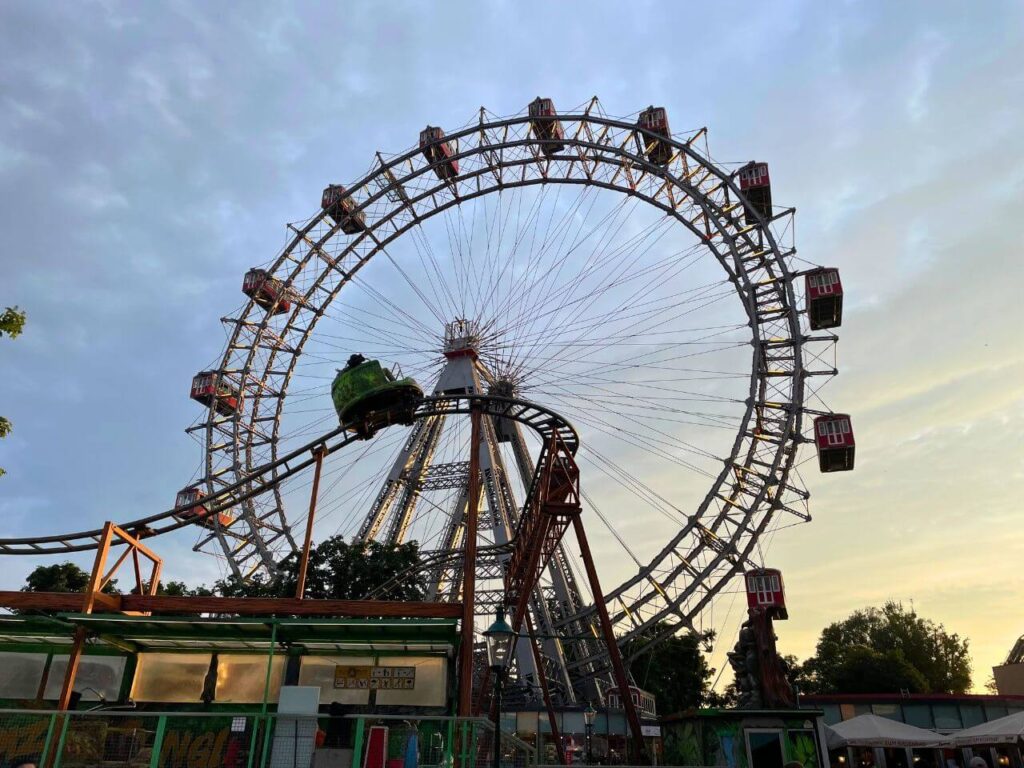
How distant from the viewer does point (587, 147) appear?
32.4m

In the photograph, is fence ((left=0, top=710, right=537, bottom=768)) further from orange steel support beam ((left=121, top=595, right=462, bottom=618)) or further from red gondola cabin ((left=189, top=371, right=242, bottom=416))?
red gondola cabin ((left=189, top=371, right=242, bottom=416))

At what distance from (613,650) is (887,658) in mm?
36982

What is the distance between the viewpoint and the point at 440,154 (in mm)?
34344

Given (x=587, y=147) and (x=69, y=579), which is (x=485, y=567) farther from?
(x=69, y=579)

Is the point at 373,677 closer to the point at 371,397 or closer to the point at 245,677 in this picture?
the point at 245,677

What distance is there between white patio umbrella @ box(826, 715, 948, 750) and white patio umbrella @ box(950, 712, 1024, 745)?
0.46 metres

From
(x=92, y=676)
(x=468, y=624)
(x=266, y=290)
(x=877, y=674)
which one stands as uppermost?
(x=266, y=290)

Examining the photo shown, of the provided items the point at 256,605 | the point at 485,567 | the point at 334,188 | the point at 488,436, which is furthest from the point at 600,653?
the point at 334,188

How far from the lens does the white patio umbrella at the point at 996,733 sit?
18203mm

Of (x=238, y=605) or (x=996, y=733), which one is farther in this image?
(x=996, y=733)

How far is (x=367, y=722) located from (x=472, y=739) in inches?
60.3

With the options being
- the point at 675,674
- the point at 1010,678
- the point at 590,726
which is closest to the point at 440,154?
the point at 590,726

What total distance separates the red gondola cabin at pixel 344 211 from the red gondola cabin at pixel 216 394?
9.64m

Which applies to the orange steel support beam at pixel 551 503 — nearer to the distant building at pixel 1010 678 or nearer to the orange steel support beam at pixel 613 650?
the orange steel support beam at pixel 613 650
